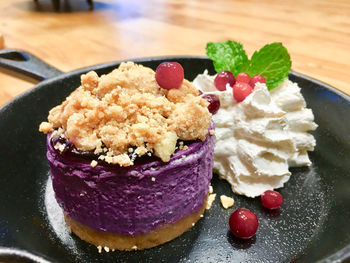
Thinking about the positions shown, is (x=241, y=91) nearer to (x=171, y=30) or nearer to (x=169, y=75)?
(x=169, y=75)

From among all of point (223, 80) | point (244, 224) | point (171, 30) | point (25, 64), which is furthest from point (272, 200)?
point (171, 30)

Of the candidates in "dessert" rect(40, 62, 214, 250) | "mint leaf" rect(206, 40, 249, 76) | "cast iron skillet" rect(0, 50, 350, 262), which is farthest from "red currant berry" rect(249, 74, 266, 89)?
"dessert" rect(40, 62, 214, 250)

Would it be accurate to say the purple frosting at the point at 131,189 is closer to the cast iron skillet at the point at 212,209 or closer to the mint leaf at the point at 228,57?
the cast iron skillet at the point at 212,209

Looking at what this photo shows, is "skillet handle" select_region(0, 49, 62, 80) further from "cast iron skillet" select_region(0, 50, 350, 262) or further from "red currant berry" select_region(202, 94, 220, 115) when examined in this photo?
"red currant berry" select_region(202, 94, 220, 115)

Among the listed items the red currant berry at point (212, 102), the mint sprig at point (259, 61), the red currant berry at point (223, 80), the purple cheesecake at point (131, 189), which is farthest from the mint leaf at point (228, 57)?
the purple cheesecake at point (131, 189)

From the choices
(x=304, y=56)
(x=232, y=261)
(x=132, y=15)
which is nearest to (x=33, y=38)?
(x=132, y=15)

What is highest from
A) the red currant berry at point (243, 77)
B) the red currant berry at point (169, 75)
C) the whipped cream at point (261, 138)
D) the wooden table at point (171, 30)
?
the red currant berry at point (169, 75)

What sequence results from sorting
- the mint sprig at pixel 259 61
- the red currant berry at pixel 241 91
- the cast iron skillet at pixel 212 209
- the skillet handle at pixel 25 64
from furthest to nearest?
1. the skillet handle at pixel 25 64
2. the mint sprig at pixel 259 61
3. the red currant berry at pixel 241 91
4. the cast iron skillet at pixel 212 209
